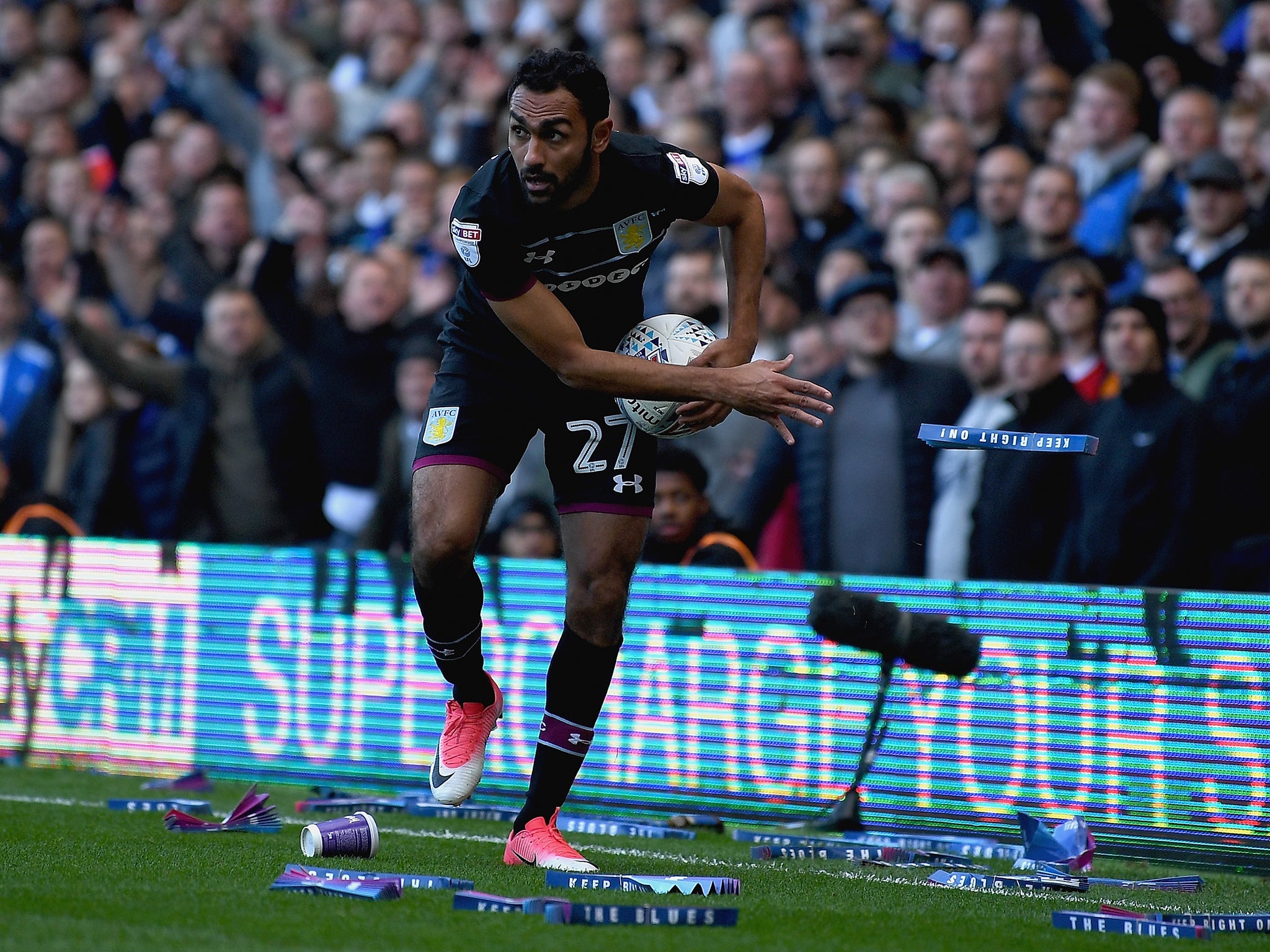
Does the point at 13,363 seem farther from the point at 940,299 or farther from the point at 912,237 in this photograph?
the point at 940,299

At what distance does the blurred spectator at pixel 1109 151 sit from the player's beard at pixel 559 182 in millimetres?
5325

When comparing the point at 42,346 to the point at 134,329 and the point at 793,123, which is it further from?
the point at 793,123

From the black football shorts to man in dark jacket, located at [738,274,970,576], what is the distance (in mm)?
2766

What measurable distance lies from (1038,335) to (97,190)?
994cm

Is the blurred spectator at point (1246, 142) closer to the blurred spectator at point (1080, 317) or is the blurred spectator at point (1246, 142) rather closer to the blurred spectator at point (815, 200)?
the blurred spectator at point (1080, 317)

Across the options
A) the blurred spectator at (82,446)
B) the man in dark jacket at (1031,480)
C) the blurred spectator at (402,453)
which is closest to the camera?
the man in dark jacket at (1031,480)


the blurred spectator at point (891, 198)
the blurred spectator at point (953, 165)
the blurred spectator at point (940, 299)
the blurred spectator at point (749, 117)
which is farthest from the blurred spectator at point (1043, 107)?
the blurred spectator at point (940, 299)

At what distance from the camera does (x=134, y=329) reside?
44.0 ft

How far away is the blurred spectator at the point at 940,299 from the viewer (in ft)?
31.4

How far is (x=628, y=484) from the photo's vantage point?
6.11 metres

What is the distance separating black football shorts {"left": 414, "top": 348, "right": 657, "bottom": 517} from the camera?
6102 millimetres

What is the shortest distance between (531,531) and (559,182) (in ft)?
13.2

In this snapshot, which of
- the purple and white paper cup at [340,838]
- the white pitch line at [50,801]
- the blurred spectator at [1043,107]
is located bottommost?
the white pitch line at [50,801]

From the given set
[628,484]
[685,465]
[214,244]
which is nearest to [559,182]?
[628,484]
